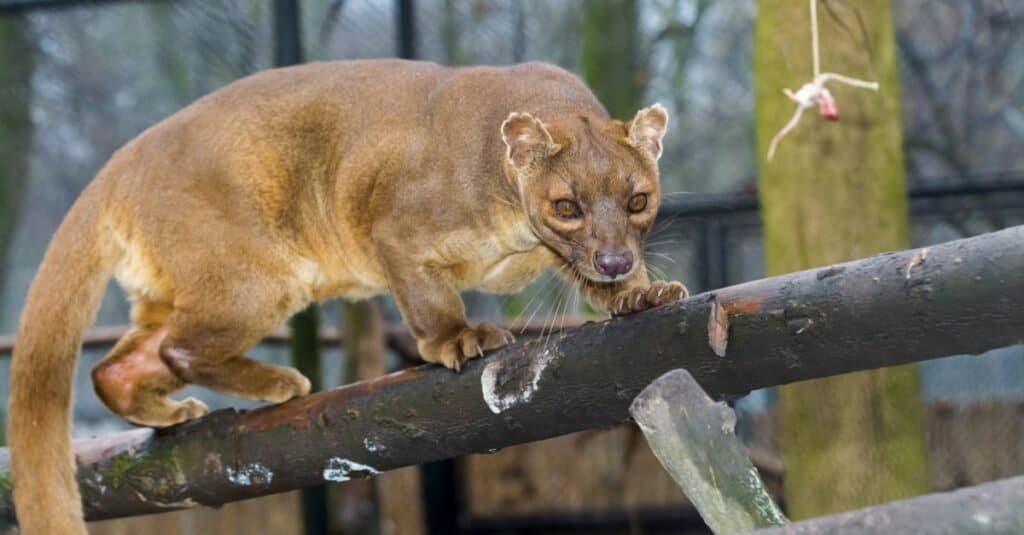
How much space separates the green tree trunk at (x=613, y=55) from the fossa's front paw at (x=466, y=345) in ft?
9.84

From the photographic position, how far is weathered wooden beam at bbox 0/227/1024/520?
221 cm

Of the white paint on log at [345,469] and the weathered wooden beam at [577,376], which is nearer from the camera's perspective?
the weathered wooden beam at [577,376]

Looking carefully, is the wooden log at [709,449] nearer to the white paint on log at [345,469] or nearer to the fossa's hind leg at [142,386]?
the white paint on log at [345,469]

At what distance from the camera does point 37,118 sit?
21.3 ft

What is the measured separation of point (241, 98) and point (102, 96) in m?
2.86

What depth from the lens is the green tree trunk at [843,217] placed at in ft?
12.1

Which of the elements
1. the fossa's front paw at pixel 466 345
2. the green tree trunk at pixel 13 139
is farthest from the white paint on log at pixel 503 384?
the green tree trunk at pixel 13 139

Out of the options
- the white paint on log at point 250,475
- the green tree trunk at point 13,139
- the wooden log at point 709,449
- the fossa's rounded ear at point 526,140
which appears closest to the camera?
the wooden log at point 709,449

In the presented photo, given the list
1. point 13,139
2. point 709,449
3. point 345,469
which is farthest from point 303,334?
point 709,449

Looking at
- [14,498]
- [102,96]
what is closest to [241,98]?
[14,498]

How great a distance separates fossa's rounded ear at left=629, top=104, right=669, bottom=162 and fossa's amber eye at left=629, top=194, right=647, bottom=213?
17 cm

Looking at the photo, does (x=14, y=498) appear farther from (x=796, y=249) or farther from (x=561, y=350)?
(x=796, y=249)

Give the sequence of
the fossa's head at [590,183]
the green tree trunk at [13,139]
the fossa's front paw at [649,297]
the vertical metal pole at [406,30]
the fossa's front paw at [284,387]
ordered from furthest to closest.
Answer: the green tree trunk at [13,139]
the vertical metal pole at [406,30]
the fossa's front paw at [284,387]
the fossa's head at [590,183]
the fossa's front paw at [649,297]

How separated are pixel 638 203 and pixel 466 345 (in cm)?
53
